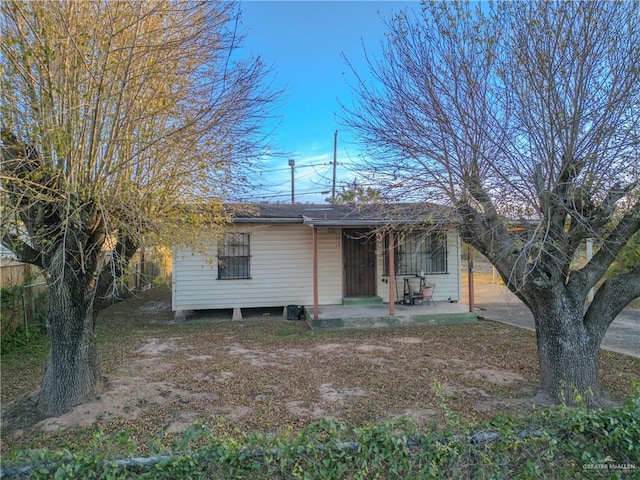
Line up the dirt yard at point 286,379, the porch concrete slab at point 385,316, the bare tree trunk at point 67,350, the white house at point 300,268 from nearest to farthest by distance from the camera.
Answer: the dirt yard at point 286,379 < the bare tree trunk at point 67,350 < the porch concrete slab at point 385,316 < the white house at point 300,268

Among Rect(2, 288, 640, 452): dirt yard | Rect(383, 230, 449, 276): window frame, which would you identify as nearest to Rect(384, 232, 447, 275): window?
Rect(383, 230, 449, 276): window frame

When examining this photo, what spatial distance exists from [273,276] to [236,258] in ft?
3.57

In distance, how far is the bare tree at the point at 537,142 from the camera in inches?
150

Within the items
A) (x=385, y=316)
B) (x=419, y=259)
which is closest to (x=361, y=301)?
(x=385, y=316)

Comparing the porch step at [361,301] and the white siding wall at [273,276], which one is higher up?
the white siding wall at [273,276]

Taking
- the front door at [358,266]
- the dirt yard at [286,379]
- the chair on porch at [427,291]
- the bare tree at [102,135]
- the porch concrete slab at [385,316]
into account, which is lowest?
the dirt yard at [286,379]

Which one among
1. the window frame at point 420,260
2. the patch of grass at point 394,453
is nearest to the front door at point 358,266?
the window frame at point 420,260

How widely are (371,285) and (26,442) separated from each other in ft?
27.1

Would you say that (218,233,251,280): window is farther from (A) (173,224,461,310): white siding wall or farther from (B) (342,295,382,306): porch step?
(B) (342,295,382,306): porch step

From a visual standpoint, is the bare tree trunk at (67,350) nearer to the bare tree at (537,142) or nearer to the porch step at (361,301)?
the bare tree at (537,142)

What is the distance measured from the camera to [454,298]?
423 inches

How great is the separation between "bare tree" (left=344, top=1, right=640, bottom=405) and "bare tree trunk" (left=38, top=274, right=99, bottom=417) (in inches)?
148

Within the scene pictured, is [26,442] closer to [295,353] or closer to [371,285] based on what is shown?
[295,353]

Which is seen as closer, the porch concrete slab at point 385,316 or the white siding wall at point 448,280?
the porch concrete slab at point 385,316
